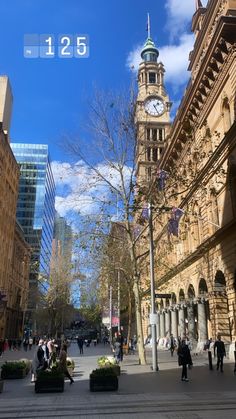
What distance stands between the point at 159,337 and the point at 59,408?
1672 inches

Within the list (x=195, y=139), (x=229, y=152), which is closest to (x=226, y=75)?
(x=229, y=152)

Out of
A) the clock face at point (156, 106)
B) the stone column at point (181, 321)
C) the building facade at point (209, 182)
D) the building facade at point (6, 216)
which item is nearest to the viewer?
the building facade at point (209, 182)

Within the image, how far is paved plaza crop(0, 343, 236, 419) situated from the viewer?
1015 cm

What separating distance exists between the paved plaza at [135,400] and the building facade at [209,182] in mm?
9561

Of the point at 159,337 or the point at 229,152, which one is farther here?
the point at 159,337

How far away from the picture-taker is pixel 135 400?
12.3m

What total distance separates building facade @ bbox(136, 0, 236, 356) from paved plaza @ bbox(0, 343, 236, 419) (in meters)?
9.56

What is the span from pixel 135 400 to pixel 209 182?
72.4 feet

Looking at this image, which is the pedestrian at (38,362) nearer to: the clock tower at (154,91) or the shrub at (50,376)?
the shrub at (50,376)

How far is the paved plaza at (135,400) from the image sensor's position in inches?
400

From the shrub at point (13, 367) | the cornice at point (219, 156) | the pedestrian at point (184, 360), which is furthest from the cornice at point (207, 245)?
the shrub at point (13, 367)

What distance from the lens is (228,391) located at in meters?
13.6

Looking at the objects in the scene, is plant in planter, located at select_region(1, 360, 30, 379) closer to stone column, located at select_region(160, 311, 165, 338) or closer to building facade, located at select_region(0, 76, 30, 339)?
stone column, located at select_region(160, 311, 165, 338)

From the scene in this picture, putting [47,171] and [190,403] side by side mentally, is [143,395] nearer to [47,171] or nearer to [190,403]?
[190,403]
